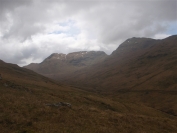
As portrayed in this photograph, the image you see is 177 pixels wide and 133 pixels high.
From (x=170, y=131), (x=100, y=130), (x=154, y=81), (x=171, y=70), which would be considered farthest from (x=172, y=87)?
(x=100, y=130)

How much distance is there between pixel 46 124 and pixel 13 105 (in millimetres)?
5805

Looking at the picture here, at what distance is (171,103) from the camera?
3073 inches

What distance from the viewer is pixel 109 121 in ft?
74.4

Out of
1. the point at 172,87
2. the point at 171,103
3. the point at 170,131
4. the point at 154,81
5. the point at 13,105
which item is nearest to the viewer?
the point at 13,105

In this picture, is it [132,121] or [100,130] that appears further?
[132,121]

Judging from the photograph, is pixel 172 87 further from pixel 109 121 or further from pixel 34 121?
pixel 34 121

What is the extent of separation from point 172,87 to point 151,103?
77.8 feet

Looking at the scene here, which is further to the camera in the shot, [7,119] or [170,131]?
[170,131]

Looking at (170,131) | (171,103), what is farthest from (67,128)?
(171,103)

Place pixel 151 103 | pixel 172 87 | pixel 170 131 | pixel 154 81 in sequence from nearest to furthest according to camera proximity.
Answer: pixel 170 131 < pixel 151 103 < pixel 172 87 < pixel 154 81

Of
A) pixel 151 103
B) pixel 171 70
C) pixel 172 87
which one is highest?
pixel 171 70

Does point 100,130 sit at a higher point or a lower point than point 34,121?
lower

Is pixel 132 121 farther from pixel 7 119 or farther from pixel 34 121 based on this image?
pixel 7 119

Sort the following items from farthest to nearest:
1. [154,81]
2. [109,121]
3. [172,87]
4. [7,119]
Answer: [154,81] → [172,87] → [109,121] → [7,119]
